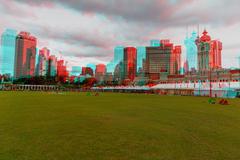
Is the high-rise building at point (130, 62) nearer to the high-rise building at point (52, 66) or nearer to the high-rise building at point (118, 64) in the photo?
the high-rise building at point (118, 64)

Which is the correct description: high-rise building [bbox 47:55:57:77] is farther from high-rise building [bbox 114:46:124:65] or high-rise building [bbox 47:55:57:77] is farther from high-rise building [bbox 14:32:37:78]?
high-rise building [bbox 114:46:124:65]

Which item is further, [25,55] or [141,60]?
[141,60]

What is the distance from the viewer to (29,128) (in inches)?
302

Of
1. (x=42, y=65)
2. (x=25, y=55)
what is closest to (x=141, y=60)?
(x=42, y=65)

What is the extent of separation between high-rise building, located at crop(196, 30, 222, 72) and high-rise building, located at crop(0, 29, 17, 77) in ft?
423

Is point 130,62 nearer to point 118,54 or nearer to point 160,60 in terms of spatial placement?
point 118,54

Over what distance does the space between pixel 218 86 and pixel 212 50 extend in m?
48.5

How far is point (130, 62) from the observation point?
6511 inches

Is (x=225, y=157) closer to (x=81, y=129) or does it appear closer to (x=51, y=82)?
(x=81, y=129)

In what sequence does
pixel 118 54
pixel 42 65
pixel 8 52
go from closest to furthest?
1. pixel 8 52
2. pixel 42 65
3. pixel 118 54

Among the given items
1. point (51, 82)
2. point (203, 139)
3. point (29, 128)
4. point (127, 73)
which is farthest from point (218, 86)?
point (127, 73)

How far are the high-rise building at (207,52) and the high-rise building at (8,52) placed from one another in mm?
128855

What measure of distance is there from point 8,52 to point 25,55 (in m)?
17.3

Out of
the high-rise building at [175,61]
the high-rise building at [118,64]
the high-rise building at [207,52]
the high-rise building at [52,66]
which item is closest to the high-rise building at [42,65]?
the high-rise building at [52,66]
